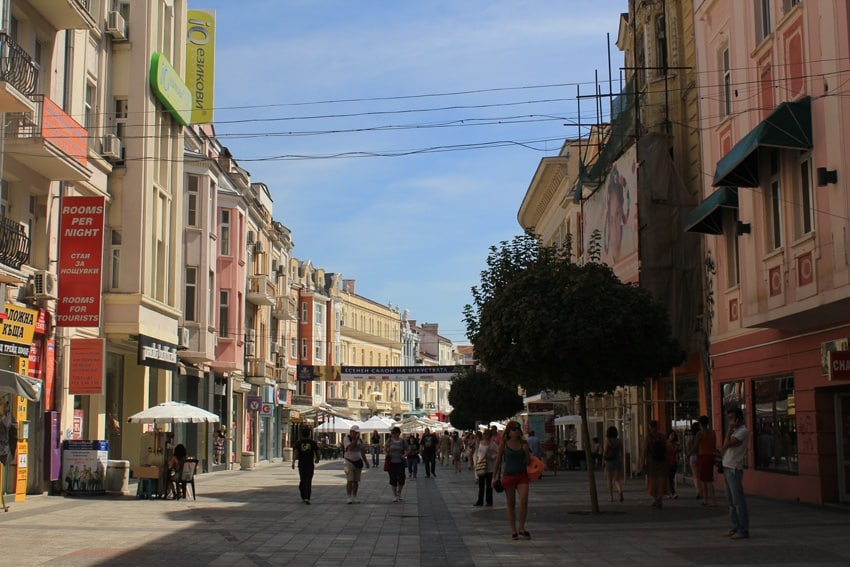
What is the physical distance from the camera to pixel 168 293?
105ft

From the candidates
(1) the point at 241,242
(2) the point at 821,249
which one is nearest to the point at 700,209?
(2) the point at 821,249

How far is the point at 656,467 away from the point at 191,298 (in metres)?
21.9

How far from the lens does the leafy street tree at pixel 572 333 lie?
18688mm

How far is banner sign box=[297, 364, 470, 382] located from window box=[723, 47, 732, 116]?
41597 mm

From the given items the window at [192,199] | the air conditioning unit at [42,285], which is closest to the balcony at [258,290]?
the window at [192,199]

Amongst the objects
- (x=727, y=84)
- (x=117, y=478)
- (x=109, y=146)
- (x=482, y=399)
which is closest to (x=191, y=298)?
(x=109, y=146)

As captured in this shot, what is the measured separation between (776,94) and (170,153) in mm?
18727

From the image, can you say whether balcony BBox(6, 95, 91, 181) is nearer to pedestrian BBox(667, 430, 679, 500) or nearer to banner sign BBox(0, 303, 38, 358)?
banner sign BBox(0, 303, 38, 358)

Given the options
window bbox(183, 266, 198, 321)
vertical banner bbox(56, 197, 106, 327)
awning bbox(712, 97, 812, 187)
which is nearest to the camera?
awning bbox(712, 97, 812, 187)

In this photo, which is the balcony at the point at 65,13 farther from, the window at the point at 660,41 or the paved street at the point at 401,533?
the window at the point at 660,41

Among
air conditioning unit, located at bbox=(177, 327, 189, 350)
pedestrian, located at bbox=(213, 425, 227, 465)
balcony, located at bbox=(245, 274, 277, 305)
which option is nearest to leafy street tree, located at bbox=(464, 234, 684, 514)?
air conditioning unit, located at bbox=(177, 327, 189, 350)

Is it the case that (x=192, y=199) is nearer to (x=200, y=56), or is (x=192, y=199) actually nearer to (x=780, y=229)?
(x=200, y=56)

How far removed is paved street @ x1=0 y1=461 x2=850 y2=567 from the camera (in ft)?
42.2

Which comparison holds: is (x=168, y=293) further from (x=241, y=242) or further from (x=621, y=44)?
(x=621, y=44)
